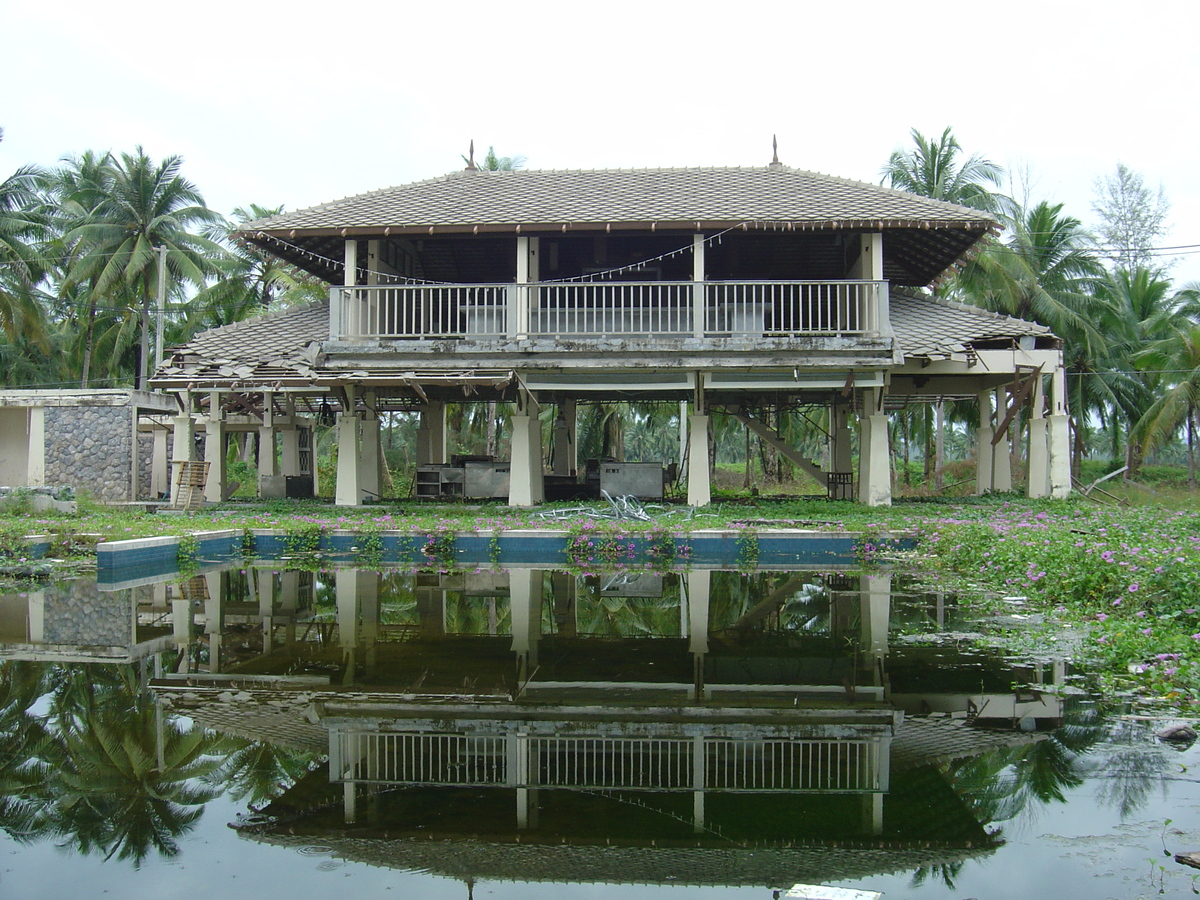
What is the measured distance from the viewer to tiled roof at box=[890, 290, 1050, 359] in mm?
15492

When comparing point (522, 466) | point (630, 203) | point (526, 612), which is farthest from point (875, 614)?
point (630, 203)

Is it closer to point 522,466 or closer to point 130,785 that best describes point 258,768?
point 130,785

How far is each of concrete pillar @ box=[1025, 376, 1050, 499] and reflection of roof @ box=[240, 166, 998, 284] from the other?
2851 mm

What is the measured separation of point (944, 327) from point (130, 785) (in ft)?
49.3

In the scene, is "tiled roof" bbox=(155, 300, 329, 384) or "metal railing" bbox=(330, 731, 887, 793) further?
"tiled roof" bbox=(155, 300, 329, 384)

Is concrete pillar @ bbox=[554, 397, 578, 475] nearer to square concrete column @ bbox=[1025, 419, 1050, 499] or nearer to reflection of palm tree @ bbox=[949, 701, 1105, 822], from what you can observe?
square concrete column @ bbox=[1025, 419, 1050, 499]

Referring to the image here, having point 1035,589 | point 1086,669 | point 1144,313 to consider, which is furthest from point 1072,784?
point 1144,313

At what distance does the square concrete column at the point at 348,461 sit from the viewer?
51.6ft

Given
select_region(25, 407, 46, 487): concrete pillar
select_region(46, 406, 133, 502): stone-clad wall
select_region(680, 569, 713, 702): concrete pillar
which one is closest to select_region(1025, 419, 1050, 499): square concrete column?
select_region(680, 569, 713, 702): concrete pillar

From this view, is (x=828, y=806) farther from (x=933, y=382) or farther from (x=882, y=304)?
(x=933, y=382)

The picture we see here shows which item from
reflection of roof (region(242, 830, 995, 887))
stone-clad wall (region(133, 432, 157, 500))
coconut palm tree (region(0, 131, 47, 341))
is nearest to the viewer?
reflection of roof (region(242, 830, 995, 887))

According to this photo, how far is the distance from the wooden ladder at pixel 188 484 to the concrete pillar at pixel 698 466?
8089 mm

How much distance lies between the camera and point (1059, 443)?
1574 cm

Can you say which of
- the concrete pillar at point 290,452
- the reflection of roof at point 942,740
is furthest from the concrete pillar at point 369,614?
the concrete pillar at point 290,452
